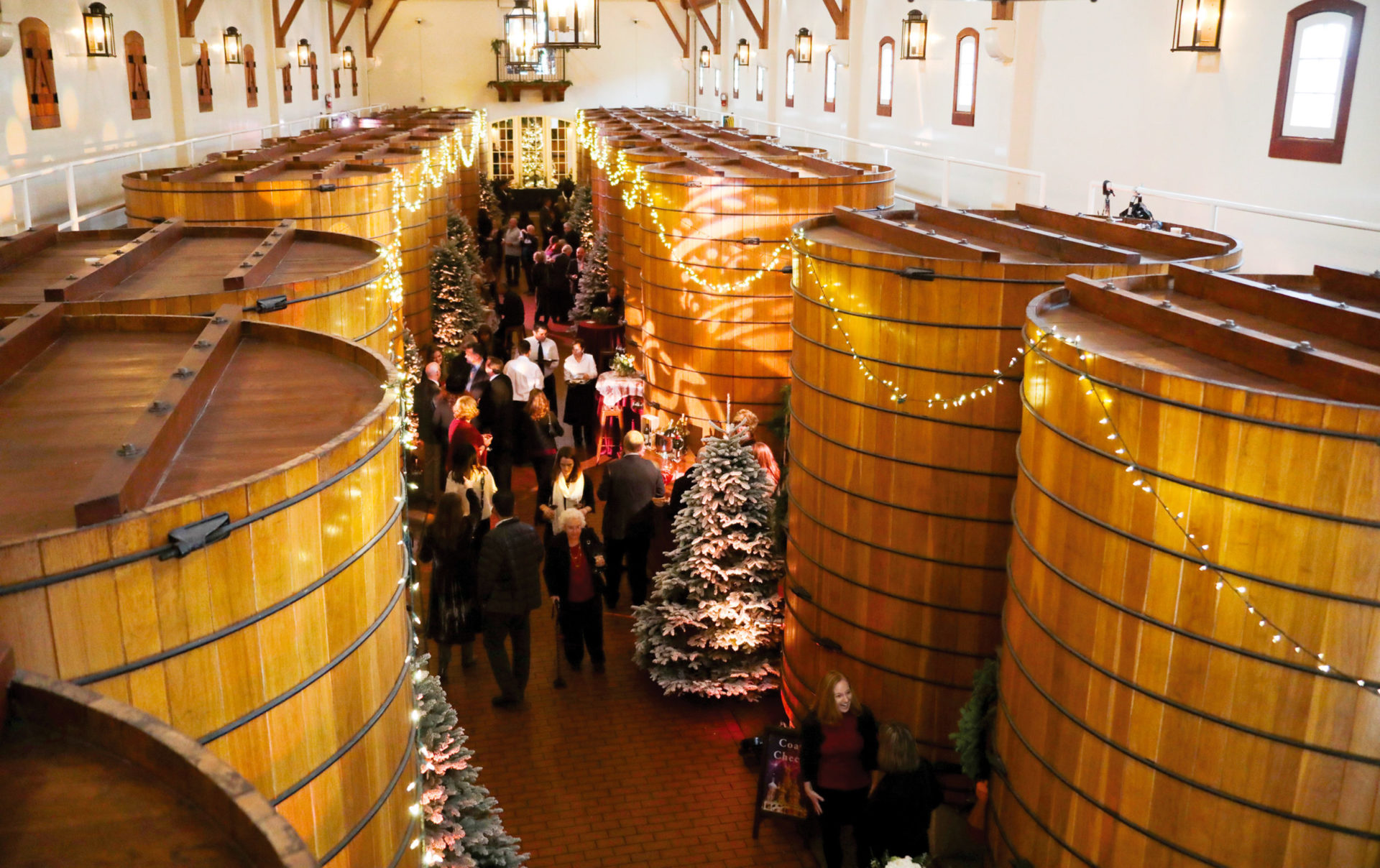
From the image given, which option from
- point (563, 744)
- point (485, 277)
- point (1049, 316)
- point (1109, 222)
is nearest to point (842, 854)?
point (563, 744)

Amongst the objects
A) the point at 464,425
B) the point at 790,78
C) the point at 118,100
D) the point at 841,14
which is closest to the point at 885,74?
the point at 841,14

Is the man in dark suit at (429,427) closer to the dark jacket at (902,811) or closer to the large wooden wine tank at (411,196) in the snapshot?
the large wooden wine tank at (411,196)

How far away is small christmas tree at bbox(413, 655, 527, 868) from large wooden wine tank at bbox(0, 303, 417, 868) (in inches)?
20.8

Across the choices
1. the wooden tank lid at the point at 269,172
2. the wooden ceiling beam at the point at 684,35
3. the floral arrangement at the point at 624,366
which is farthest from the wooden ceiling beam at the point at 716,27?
the floral arrangement at the point at 624,366

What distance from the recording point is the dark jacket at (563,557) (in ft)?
23.6

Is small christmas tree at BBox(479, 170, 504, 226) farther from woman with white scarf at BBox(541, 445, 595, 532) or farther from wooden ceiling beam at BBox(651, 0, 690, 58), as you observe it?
woman with white scarf at BBox(541, 445, 595, 532)

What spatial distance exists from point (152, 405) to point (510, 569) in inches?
145

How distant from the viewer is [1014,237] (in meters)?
6.29

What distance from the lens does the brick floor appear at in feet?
19.2

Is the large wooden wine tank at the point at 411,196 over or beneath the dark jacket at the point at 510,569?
over

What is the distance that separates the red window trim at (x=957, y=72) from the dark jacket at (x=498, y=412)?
24.3ft

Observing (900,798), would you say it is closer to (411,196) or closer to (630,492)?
(630,492)

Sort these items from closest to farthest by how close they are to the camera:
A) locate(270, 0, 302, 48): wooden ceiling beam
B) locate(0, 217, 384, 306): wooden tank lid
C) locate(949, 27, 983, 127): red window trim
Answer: locate(0, 217, 384, 306): wooden tank lid < locate(949, 27, 983, 127): red window trim < locate(270, 0, 302, 48): wooden ceiling beam

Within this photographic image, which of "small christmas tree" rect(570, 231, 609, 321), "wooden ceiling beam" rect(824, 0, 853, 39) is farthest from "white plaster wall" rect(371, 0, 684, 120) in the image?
"small christmas tree" rect(570, 231, 609, 321)
